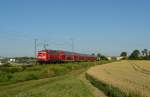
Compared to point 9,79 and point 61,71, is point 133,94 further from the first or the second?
point 61,71

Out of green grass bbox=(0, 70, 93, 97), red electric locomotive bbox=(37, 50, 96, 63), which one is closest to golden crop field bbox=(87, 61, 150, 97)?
green grass bbox=(0, 70, 93, 97)

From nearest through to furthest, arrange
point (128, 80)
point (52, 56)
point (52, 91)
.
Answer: point (52, 91), point (128, 80), point (52, 56)

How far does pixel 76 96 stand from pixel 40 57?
Answer: 64.3 metres

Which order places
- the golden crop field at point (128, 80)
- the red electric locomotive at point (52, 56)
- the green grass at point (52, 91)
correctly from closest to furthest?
the green grass at point (52, 91), the golden crop field at point (128, 80), the red electric locomotive at point (52, 56)

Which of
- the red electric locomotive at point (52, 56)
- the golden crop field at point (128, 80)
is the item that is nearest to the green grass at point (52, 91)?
the golden crop field at point (128, 80)

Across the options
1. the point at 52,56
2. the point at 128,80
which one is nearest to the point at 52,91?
the point at 128,80

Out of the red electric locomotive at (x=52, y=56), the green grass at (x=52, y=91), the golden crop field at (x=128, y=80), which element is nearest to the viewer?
the green grass at (x=52, y=91)

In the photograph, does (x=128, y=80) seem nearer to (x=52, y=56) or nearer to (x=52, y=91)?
(x=52, y=91)

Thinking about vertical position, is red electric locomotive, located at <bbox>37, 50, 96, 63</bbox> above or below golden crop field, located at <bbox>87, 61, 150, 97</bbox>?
above

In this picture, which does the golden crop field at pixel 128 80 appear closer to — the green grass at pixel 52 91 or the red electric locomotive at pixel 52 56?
the green grass at pixel 52 91

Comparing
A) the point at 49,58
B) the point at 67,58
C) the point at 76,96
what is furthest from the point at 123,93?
the point at 67,58

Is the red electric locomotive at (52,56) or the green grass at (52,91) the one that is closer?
the green grass at (52,91)

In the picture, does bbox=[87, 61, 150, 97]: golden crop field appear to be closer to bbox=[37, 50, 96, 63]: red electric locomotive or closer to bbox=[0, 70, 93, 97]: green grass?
bbox=[0, 70, 93, 97]: green grass

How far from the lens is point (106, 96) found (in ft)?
80.3
